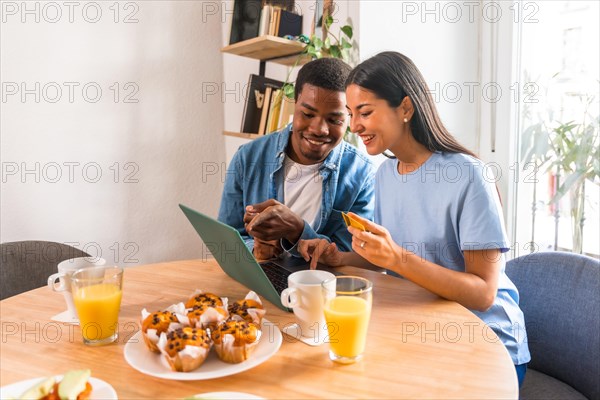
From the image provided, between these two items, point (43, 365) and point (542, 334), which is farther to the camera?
point (542, 334)

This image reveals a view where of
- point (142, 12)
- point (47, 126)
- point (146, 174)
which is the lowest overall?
point (146, 174)

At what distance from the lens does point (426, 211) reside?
4.37ft

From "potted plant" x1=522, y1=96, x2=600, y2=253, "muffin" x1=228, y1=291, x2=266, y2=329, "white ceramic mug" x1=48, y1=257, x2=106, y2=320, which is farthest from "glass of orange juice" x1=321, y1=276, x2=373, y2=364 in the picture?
"potted plant" x1=522, y1=96, x2=600, y2=253

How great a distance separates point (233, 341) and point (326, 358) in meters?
0.17

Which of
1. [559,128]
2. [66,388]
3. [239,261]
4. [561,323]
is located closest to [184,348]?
[66,388]

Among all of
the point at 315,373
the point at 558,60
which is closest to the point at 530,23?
the point at 558,60

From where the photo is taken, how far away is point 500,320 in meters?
1.21

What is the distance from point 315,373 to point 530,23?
70.8 inches

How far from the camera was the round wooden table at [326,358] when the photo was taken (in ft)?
2.53

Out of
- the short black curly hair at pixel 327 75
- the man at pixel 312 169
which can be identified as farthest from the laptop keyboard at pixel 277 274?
the short black curly hair at pixel 327 75

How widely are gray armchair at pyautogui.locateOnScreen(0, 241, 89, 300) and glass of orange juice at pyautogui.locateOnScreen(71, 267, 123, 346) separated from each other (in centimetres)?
84

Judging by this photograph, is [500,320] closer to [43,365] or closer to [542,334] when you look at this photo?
[542,334]

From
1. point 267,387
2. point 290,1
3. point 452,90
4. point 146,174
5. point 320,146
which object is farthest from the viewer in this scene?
point 146,174

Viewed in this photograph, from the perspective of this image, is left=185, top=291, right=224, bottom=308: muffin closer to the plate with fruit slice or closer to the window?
the plate with fruit slice
